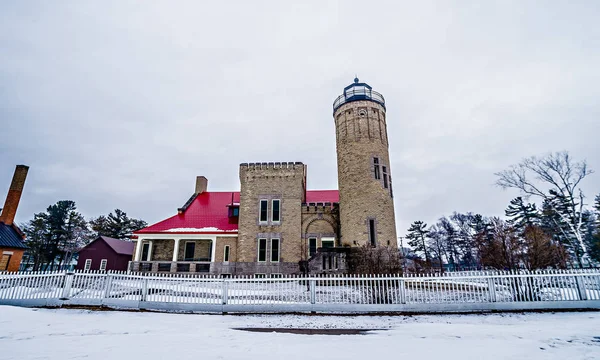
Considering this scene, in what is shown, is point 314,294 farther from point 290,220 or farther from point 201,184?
point 201,184

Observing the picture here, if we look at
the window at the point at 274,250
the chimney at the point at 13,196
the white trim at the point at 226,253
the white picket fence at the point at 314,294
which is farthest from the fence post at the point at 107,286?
the chimney at the point at 13,196

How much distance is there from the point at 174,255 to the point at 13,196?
15.8 metres

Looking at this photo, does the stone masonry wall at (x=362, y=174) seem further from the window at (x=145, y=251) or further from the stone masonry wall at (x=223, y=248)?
the window at (x=145, y=251)

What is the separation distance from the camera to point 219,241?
23.1 meters

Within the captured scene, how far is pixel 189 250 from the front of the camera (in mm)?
24031

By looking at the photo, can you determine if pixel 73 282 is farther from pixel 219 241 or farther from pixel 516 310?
pixel 516 310

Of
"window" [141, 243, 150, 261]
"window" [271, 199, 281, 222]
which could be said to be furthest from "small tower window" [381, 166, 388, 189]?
"window" [141, 243, 150, 261]

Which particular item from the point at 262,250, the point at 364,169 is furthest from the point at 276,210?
the point at 364,169

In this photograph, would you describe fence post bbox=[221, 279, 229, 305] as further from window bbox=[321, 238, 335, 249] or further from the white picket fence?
window bbox=[321, 238, 335, 249]

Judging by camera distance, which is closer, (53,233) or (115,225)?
(53,233)

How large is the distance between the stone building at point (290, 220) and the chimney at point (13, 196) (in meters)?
11.8

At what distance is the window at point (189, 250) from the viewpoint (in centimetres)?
2384

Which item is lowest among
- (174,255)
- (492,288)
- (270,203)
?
(492,288)

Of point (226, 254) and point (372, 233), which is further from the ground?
point (372, 233)
